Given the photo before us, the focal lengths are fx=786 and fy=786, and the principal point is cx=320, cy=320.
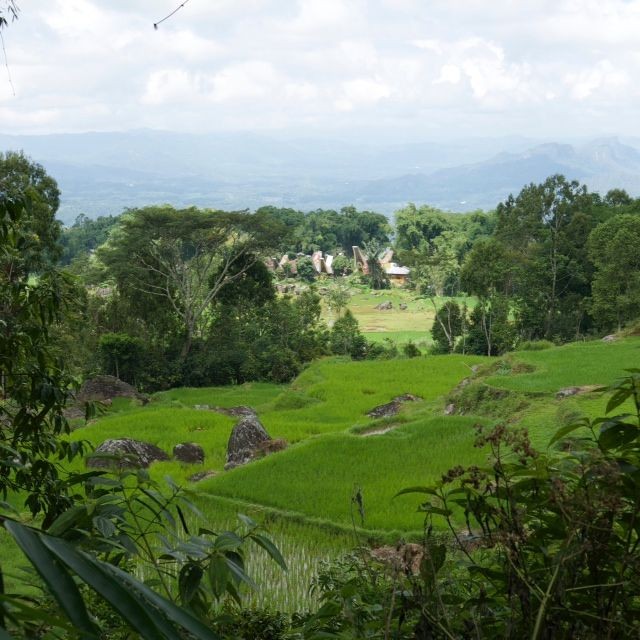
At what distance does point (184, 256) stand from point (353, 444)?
57.8 ft

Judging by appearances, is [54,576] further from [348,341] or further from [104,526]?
[348,341]

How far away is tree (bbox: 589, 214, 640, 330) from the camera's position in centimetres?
2345

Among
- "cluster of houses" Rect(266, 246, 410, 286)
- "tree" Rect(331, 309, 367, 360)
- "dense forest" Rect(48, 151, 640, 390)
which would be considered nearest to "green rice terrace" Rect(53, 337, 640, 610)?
"dense forest" Rect(48, 151, 640, 390)

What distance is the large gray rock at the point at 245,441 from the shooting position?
43.1ft

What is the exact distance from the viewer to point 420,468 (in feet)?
32.7

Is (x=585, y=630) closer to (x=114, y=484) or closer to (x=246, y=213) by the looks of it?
(x=114, y=484)

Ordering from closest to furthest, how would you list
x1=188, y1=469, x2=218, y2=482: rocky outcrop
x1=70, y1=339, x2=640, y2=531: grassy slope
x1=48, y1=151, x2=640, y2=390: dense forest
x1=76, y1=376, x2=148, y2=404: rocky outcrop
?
x1=70, y1=339, x2=640, y2=531: grassy slope → x1=188, y1=469, x2=218, y2=482: rocky outcrop → x1=76, y1=376, x2=148, y2=404: rocky outcrop → x1=48, y1=151, x2=640, y2=390: dense forest

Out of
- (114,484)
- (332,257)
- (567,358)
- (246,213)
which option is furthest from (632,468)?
(332,257)

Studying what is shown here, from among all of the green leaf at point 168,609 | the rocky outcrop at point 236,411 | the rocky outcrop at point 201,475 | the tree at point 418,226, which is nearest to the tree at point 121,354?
the rocky outcrop at point 236,411

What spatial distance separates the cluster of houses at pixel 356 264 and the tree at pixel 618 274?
27.0 meters

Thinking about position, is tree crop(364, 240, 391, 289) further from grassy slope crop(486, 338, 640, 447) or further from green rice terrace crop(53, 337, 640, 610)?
grassy slope crop(486, 338, 640, 447)

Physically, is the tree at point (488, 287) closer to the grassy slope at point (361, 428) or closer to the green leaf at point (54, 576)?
the grassy slope at point (361, 428)

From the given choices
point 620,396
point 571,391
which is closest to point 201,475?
point 571,391

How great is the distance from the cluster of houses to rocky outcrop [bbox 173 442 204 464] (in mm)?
36650
